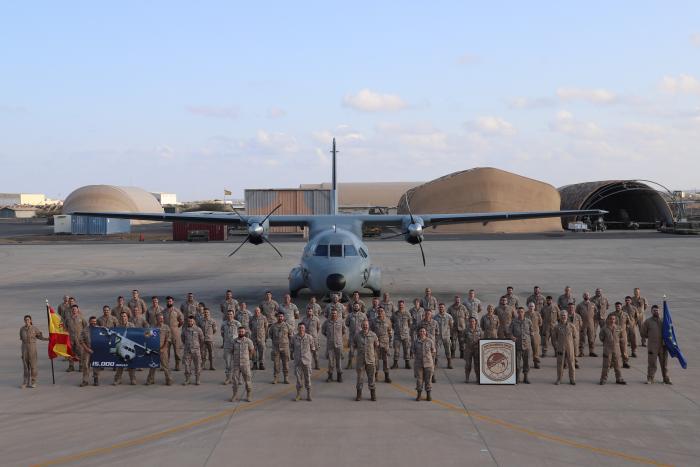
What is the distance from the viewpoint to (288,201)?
76.2m

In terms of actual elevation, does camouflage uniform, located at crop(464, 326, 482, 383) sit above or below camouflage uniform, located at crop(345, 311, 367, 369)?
below

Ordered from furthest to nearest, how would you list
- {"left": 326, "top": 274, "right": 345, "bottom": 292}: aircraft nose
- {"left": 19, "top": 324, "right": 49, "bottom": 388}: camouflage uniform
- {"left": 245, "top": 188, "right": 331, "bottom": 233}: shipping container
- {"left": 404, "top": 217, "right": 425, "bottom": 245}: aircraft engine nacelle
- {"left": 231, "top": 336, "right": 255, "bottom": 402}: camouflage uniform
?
1. {"left": 245, "top": 188, "right": 331, "bottom": 233}: shipping container
2. {"left": 404, "top": 217, "right": 425, "bottom": 245}: aircraft engine nacelle
3. {"left": 326, "top": 274, "right": 345, "bottom": 292}: aircraft nose
4. {"left": 19, "top": 324, "right": 49, "bottom": 388}: camouflage uniform
5. {"left": 231, "top": 336, "right": 255, "bottom": 402}: camouflage uniform

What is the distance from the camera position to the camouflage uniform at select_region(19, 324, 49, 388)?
510 inches

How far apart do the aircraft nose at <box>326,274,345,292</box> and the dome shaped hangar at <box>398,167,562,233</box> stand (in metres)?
56.7

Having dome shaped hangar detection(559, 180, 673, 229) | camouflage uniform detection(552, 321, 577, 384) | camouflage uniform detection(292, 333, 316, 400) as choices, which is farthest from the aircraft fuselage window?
dome shaped hangar detection(559, 180, 673, 229)

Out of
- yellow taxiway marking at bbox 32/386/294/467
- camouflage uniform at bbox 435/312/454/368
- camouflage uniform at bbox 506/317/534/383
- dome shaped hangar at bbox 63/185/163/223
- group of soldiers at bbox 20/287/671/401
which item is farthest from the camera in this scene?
dome shaped hangar at bbox 63/185/163/223

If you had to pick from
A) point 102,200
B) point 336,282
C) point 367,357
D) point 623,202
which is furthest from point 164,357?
point 102,200

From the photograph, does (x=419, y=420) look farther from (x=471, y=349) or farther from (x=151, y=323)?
(x=151, y=323)

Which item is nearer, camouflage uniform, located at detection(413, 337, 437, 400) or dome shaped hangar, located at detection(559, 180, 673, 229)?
camouflage uniform, located at detection(413, 337, 437, 400)

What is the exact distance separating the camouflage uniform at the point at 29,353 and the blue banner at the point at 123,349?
1127 mm

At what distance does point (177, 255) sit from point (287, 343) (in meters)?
36.0

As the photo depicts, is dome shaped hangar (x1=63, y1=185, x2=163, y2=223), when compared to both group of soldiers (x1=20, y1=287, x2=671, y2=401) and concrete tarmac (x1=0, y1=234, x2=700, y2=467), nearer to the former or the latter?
concrete tarmac (x1=0, y1=234, x2=700, y2=467)

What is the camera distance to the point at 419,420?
1078 centimetres

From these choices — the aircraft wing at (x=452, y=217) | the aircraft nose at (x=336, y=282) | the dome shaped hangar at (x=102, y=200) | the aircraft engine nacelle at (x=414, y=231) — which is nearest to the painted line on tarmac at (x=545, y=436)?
the aircraft nose at (x=336, y=282)
